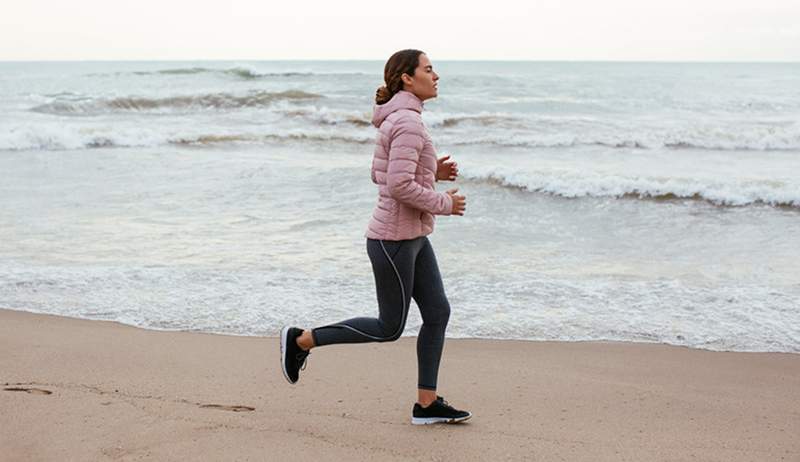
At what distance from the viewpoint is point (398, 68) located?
131 inches

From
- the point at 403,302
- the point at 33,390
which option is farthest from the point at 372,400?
the point at 33,390

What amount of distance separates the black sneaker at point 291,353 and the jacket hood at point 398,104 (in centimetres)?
113

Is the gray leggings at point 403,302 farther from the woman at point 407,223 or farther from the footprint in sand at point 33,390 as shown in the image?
the footprint in sand at point 33,390

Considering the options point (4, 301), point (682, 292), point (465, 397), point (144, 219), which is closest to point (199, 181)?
point (144, 219)

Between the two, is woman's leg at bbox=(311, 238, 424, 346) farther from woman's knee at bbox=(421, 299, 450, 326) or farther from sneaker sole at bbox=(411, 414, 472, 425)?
sneaker sole at bbox=(411, 414, 472, 425)

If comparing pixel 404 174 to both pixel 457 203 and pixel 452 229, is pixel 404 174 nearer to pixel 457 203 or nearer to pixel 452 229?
pixel 457 203

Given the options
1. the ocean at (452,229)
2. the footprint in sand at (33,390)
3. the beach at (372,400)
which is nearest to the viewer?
the beach at (372,400)

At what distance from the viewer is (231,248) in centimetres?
782

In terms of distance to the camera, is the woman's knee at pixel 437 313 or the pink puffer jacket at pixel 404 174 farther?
the woman's knee at pixel 437 313

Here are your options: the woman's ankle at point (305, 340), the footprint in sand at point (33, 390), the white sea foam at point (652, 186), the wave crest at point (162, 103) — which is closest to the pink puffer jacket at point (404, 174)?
the woman's ankle at point (305, 340)

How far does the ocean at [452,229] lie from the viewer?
19.1ft

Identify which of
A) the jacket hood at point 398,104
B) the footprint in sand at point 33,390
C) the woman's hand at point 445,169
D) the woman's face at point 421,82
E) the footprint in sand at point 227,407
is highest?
the woman's face at point 421,82

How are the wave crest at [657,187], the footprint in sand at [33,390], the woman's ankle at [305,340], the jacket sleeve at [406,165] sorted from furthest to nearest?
1. the wave crest at [657,187]
2. the footprint in sand at [33,390]
3. the woman's ankle at [305,340]
4. the jacket sleeve at [406,165]

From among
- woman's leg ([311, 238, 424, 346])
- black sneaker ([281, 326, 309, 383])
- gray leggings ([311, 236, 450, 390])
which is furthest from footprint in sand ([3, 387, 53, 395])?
woman's leg ([311, 238, 424, 346])
